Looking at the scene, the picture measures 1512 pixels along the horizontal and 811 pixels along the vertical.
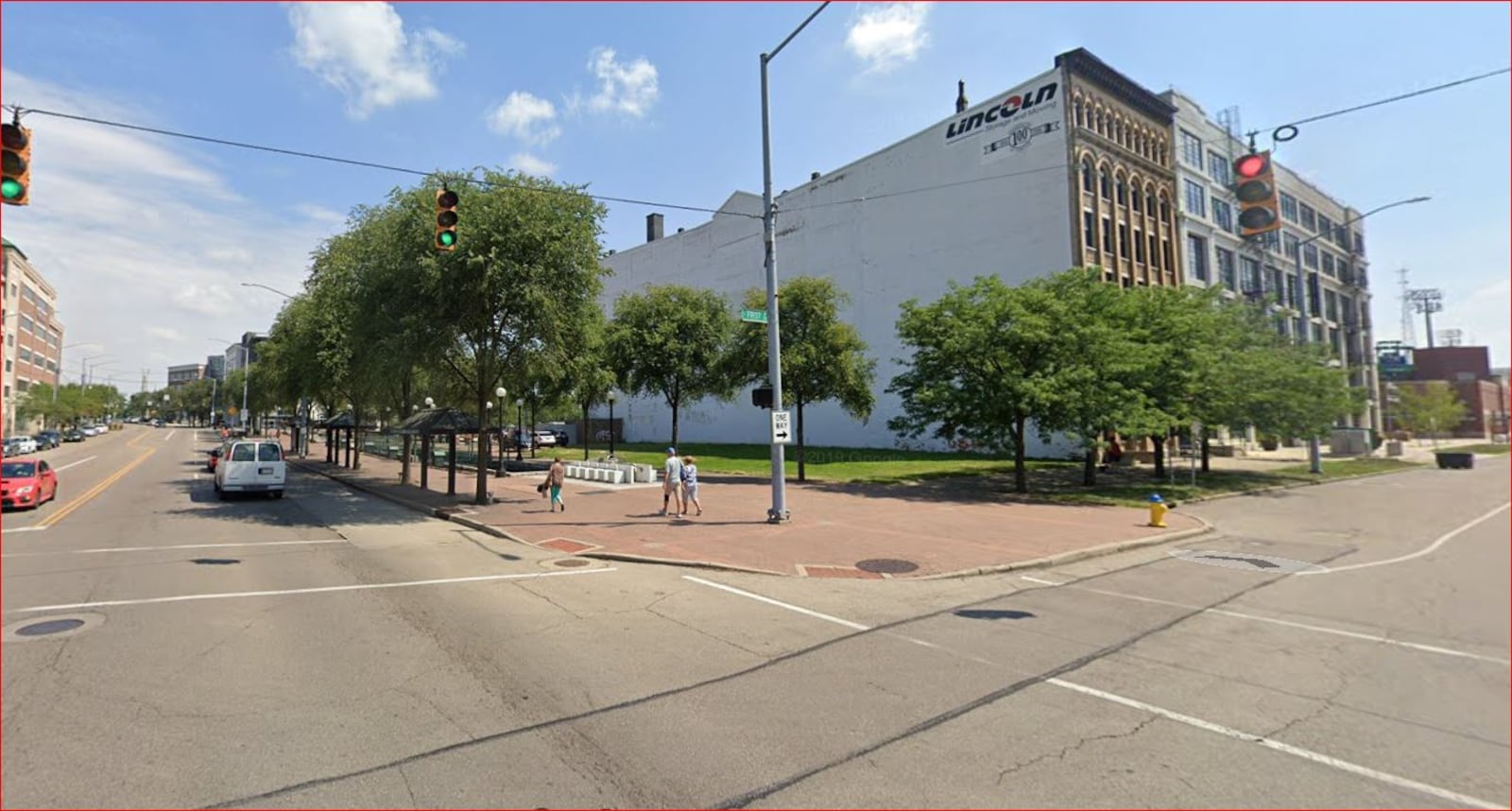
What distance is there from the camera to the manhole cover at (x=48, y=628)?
23.0ft

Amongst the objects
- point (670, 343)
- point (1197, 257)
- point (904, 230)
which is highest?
point (904, 230)

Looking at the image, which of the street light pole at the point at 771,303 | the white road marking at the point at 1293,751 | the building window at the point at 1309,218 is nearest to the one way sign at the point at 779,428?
the street light pole at the point at 771,303

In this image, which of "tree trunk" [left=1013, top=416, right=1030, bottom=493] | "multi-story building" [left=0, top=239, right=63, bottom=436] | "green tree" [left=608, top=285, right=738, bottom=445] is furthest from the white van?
"multi-story building" [left=0, top=239, right=63, bottom=436]

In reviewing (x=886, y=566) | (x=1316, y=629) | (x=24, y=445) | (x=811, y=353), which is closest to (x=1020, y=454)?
(x=811, y=353)

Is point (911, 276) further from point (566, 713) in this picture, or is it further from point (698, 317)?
point (566, 713)

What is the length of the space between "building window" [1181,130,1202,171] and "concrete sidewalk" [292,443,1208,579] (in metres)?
38.9

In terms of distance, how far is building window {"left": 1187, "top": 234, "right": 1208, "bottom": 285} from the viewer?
159 feet

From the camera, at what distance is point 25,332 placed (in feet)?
240

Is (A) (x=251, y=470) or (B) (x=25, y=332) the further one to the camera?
(B) (x=25, y=332)

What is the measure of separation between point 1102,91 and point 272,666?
47.6 m


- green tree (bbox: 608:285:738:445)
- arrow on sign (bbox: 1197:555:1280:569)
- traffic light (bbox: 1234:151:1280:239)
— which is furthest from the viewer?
green tree (bbox: 608:285:738:445)

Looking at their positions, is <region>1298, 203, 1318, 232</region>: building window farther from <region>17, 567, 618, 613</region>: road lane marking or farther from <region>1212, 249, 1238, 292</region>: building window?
<region>17, 567, 618, 613</region>: road lane marking

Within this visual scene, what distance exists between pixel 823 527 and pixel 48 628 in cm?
1227

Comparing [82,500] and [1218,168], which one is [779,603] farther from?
[1218,168]
